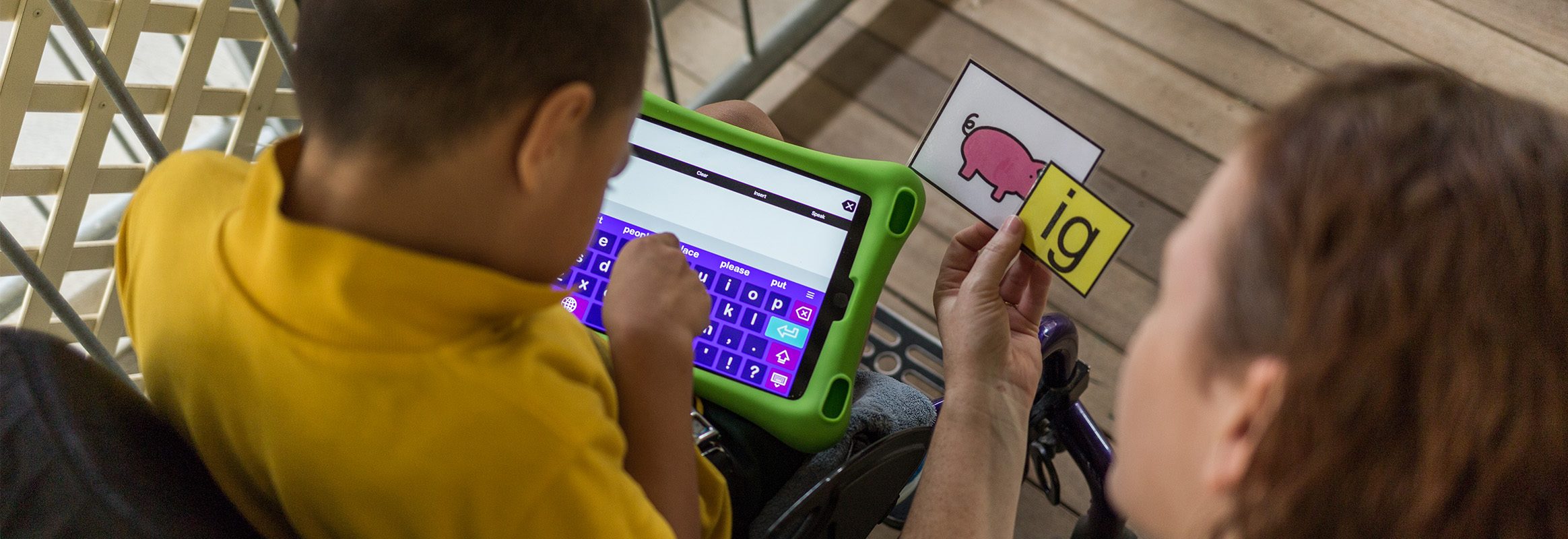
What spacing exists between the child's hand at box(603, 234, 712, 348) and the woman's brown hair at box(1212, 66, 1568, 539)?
39cm

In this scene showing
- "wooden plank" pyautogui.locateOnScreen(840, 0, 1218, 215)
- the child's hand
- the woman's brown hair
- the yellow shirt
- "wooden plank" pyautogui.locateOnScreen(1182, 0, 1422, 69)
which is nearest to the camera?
the woman's brown hair

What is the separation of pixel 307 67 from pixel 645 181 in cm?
33

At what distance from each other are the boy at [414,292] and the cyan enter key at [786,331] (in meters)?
0.26

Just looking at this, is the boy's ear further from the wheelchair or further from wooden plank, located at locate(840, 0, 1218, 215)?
wooden plank, located at locate(840, 0, 1218, 215)

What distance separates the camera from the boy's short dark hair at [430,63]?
0.54m

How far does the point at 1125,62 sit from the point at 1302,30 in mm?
335

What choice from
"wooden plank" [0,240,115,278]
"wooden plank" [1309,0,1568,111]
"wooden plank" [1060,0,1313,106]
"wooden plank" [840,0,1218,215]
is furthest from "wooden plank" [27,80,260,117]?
"wooden plank" [1309,0,1568,111]

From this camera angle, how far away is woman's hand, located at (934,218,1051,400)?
87 cm

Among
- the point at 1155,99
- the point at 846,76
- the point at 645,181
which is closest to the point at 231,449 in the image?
the point at 645,181

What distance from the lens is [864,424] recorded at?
903mm

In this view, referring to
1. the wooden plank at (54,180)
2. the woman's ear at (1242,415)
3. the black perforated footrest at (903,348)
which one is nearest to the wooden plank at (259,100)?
the wooden plank at (54,180)

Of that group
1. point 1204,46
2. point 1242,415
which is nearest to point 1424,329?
point 1242,415

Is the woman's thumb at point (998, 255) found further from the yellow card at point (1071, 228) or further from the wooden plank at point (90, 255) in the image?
the wooden plank at point (90, 255)

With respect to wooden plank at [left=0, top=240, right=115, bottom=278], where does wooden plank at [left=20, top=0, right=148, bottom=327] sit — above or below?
above
